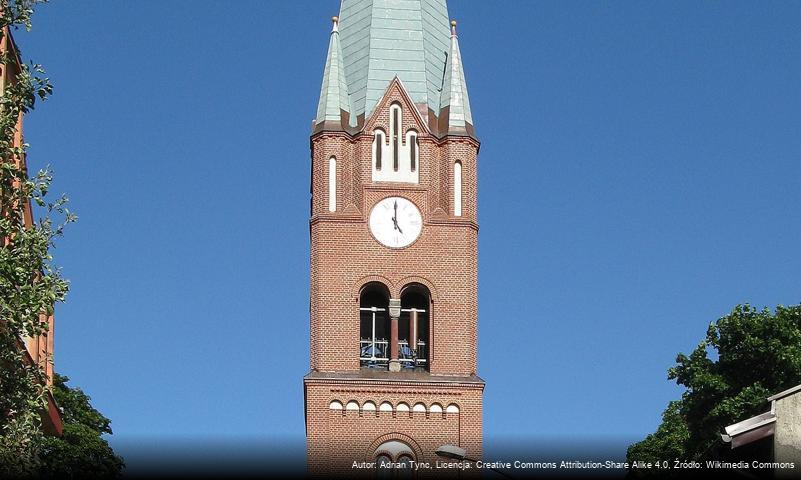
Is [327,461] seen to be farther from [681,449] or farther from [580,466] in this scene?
[681,449]

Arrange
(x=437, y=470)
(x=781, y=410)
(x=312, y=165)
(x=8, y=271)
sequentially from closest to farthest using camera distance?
(x=8, y=271), (x=781, y=410), (x=437, y=470), (x=312, y=165)

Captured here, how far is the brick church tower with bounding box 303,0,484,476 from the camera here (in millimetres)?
51938

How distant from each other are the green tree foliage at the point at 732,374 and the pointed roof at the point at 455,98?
433 inches

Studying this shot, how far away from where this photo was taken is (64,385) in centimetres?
6281

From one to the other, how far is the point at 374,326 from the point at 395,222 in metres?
3.27

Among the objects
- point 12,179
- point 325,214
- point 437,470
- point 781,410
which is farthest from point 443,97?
point 12,179

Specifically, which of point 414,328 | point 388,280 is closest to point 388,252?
point 388,280

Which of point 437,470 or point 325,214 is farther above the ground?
point 325,214

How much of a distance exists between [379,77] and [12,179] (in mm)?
28478

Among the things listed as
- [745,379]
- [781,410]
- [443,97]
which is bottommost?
[781,410]

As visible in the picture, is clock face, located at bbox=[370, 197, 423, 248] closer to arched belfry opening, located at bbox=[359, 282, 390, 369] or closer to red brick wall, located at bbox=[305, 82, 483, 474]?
red brick wall, located at bbox=[305, 82, 483, 474]

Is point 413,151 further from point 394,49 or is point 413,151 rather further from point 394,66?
point 394,49

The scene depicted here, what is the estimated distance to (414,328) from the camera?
53562mm

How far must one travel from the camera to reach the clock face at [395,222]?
5388 cm
